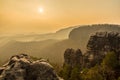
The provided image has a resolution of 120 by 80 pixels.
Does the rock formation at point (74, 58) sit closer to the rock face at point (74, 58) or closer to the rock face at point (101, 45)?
the rock face at point (74, 58)

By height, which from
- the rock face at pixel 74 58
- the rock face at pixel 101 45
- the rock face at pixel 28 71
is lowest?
the rock face at pixel 74 58

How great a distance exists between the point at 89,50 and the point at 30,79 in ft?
293

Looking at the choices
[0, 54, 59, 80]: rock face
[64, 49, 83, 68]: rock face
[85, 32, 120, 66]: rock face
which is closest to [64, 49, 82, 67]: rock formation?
[64, 49, 83, 68]: rock face

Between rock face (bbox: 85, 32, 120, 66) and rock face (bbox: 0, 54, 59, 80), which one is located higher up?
rock face (bbox: 0, 54, 59, 80)

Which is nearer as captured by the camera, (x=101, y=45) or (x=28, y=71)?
(x=28, y=71)

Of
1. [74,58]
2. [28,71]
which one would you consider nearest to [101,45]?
[74,58]

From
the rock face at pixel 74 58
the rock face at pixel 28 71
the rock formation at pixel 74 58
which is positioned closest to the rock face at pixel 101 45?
the rock face at pixel 74 58

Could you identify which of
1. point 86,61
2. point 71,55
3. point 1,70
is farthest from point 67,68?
point 1,70

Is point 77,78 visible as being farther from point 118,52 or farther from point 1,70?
point 1,70

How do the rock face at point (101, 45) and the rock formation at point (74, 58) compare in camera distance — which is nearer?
the rock face at point (101, 45)

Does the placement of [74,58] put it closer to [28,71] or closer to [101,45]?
[101,45]

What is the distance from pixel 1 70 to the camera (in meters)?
42.9

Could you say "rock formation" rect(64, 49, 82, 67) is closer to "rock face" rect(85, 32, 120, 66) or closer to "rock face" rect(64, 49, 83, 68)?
"rock face" rect(64, 49, 83, 68)

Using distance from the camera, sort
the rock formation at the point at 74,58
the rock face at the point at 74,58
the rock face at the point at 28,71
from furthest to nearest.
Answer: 1. the rock formation at the point at 74,58
2. the rock face at the point at 74,58
3. the rock face at the point at 28,71
